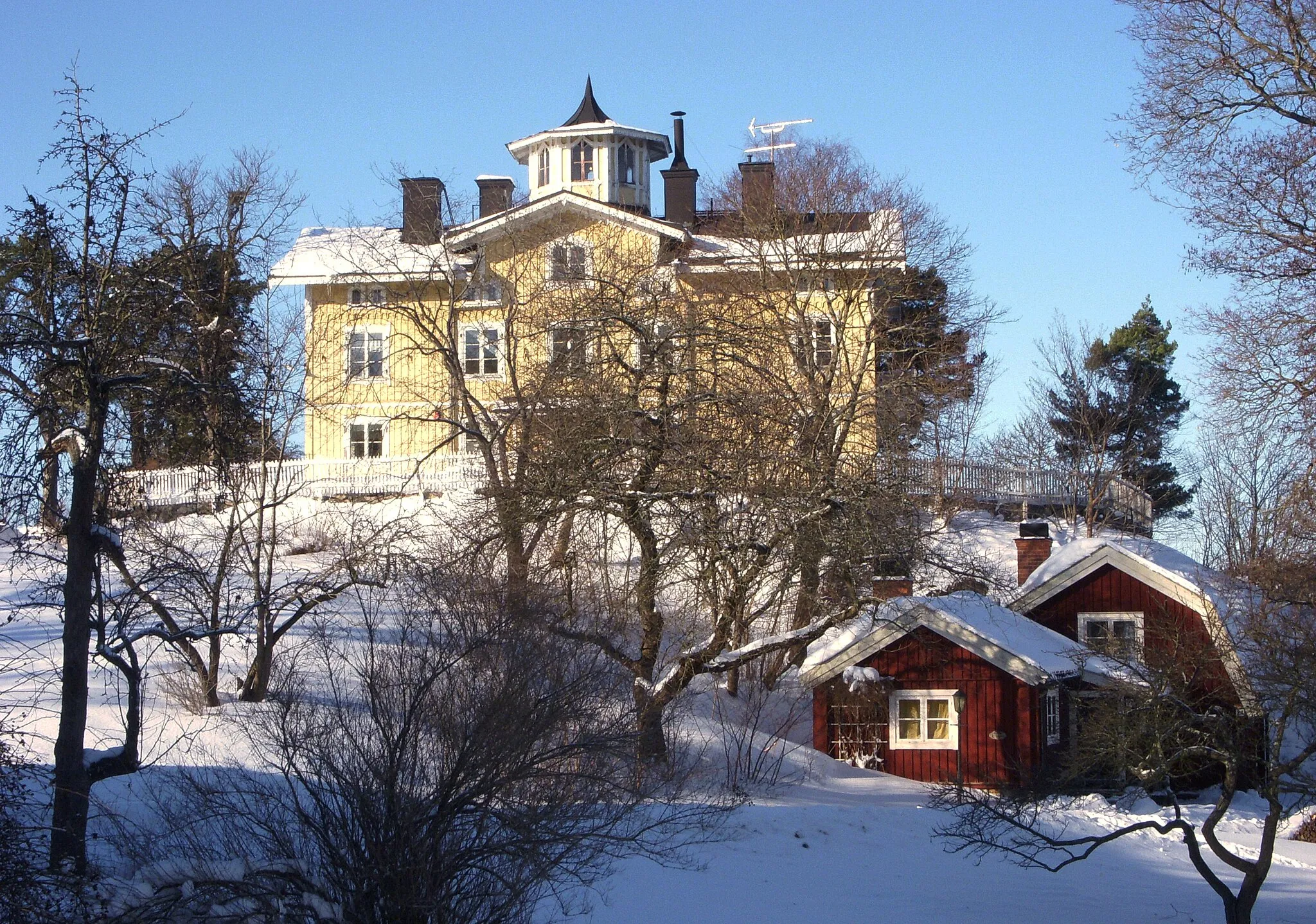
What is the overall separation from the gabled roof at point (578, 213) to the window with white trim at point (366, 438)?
784cm

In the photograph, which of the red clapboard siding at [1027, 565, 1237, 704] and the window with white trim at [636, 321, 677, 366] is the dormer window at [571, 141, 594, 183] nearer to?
the red clapboard siding at [1027, 565, 1237, 704]

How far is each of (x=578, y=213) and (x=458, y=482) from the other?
8705 mm

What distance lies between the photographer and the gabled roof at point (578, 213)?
3453cm

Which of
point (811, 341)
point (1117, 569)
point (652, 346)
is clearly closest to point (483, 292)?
point (811, 341)

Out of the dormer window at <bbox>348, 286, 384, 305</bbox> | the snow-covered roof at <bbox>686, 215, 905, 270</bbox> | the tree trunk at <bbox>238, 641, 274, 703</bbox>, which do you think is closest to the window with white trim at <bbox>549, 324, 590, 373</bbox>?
the tree trunk at <bbox>238, 641, 274, 703</bbox>

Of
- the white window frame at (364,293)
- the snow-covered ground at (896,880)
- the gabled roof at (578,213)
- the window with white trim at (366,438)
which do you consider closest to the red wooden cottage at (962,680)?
the snow-covered ground at (896,880)

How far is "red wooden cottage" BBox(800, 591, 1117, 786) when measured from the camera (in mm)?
24219

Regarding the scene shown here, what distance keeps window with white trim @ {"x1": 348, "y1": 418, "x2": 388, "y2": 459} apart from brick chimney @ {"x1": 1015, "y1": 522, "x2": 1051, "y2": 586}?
19.8 meters

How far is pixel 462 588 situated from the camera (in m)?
11.4

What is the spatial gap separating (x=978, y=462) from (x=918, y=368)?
36.6 feet

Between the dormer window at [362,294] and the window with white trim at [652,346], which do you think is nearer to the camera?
the window with white trim at [652,346]

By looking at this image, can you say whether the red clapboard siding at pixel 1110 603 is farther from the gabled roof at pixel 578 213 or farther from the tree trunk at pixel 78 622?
the tree trunk at pixel 78 622

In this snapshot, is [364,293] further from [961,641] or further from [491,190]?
[961,641]

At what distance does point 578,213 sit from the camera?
38.1m
